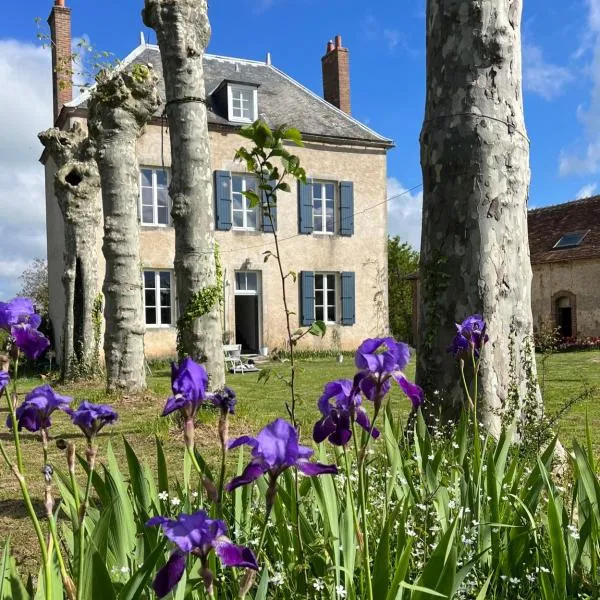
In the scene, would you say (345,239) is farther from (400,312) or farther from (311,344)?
(400,312)

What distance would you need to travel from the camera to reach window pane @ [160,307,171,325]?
17.8 metres

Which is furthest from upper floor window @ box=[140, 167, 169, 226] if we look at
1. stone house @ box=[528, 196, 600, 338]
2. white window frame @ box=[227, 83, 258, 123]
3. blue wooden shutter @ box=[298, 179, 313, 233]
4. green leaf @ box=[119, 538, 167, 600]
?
green leaf @ box=[119, 538, 167, 600]

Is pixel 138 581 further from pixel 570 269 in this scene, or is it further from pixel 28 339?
pixel 570 269

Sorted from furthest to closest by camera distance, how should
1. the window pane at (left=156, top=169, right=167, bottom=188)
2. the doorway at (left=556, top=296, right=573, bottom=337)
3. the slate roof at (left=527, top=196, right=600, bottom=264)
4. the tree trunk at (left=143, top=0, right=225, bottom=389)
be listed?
the doorway at (left=556, top=296, right=573, bottom=337) → the slate roof at (left=527, top=196, right=600, bottom=264) → the window pane at (left=156, top=169, right=167, bottom=188) → the tree trunk at (left=143, top=0, right=225, bottom=389)

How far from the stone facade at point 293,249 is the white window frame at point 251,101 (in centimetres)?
52

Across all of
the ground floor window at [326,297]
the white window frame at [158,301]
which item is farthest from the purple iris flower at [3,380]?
the ground floor window at [326,297]

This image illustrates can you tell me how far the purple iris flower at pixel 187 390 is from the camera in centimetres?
125

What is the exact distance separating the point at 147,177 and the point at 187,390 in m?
17.2

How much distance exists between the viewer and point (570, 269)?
75.8 feet

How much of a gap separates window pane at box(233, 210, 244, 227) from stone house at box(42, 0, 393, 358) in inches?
1.1

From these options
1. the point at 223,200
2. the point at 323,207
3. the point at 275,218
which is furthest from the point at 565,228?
the point at 223,200

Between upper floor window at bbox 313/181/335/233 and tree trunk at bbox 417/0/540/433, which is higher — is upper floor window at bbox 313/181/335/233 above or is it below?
above

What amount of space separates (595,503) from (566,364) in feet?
46.8

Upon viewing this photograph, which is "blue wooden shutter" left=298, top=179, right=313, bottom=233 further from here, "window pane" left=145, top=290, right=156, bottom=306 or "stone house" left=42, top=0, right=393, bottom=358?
"window pane" left=145, top=290, right=156, bottom=306
